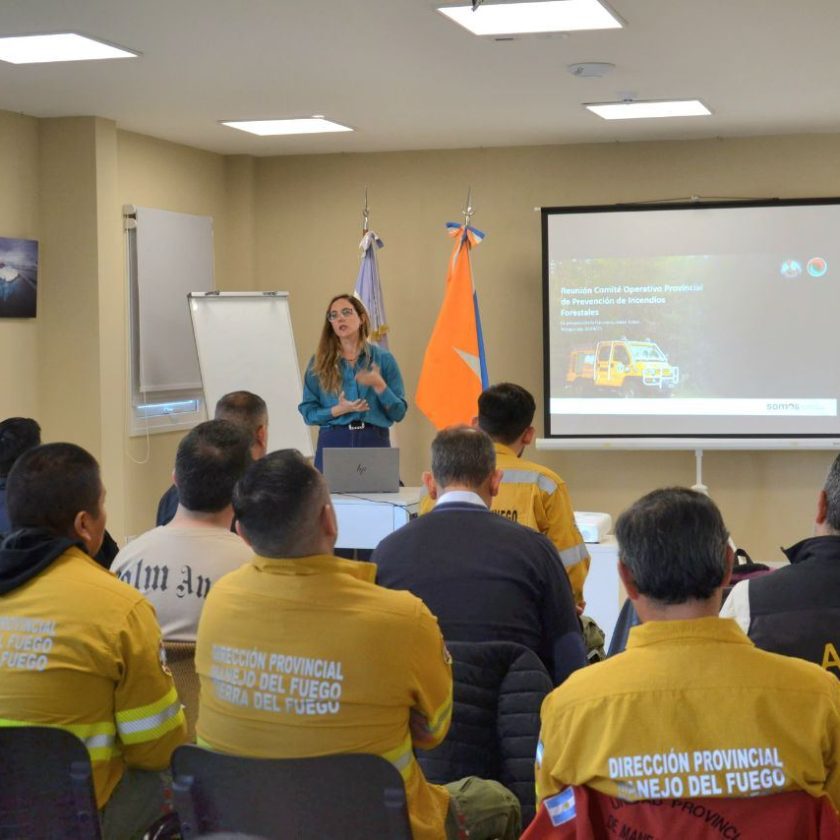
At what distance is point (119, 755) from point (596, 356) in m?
5.68

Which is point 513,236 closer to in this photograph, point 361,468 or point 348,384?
point 348,384

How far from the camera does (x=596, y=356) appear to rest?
757cm

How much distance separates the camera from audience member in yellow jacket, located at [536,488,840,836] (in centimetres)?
157

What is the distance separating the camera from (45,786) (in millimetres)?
2055

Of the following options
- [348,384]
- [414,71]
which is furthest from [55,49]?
[348,384]

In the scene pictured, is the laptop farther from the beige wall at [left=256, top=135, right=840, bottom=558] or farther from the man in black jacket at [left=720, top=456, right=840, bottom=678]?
the beige wall at [left=256, top=135, right=840, bottom=558]

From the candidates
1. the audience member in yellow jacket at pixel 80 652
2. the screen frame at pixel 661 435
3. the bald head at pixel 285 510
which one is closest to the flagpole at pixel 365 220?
the screen frame at pixel 661 435

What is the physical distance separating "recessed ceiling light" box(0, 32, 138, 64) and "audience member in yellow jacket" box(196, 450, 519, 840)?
3314 millimetres

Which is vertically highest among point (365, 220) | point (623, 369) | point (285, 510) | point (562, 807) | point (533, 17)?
point (533, 17)

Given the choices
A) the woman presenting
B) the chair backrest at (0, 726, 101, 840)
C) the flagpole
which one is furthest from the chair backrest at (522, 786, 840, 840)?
the flagpole

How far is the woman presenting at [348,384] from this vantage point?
19.1 ft

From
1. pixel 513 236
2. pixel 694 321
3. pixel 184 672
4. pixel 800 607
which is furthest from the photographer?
pixel 513 236

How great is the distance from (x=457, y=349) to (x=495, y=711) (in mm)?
5329

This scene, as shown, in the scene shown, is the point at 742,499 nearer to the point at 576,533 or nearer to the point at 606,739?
the point at 576,533
